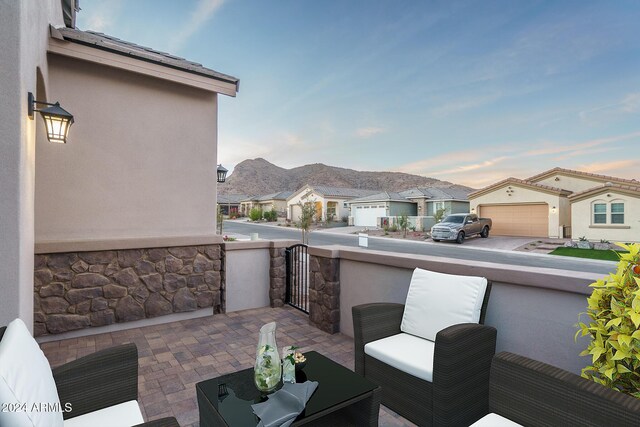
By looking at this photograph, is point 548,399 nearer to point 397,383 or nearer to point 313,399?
point 397,383

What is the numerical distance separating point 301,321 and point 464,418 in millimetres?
2629

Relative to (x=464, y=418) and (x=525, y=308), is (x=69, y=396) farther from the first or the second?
(x=525, y=308)

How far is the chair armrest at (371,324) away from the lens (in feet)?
8.05

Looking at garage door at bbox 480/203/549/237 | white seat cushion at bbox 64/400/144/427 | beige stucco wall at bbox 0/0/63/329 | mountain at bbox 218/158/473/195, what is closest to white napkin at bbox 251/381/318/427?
white seat cushion at bbox 64/400/144/427

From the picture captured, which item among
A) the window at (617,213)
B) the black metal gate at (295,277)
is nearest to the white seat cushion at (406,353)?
the black metal gate at (295,277)

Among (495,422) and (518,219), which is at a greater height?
(518,219)

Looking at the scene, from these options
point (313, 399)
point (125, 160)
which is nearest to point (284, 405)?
point (313, 399)

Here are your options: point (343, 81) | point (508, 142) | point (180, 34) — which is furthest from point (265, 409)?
point (508, 142)

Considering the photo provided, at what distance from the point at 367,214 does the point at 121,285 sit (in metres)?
25.2

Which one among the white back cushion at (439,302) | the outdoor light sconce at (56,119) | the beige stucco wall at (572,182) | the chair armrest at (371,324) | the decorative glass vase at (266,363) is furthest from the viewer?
the beige stucco wall at (572,182)

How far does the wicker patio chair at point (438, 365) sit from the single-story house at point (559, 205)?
58.4ft

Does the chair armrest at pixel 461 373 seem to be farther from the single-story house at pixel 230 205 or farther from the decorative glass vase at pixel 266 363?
the single-story house at pixel 230 205

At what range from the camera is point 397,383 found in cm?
221

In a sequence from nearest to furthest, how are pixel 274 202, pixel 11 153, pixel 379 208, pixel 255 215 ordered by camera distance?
pixel 11 153 → pixel 379 208 → pixel 255 215 → pixel 274 202
